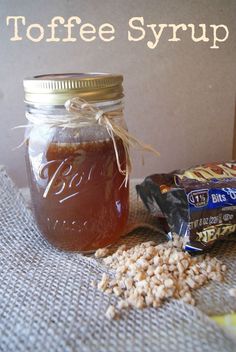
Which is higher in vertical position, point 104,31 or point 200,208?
point 104,31

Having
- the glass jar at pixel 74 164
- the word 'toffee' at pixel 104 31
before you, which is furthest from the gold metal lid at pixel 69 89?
the word 'toffee' at pixel 104 31

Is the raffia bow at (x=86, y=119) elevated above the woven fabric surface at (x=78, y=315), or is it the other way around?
the raffia bow at (x=86, y=119)

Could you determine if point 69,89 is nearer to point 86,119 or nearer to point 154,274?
point 86,119

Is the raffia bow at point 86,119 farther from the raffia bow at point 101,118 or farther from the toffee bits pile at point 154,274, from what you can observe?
the toffee bits pile at point 154,274

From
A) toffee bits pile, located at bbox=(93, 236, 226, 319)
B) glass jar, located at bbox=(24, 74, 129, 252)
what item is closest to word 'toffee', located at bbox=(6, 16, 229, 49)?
glass jar, located at bbox=(24, 74, 129, 252)

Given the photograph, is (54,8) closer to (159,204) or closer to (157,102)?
(157,102)

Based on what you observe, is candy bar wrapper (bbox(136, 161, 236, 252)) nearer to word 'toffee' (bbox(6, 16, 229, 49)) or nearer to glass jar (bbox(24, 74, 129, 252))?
glass jar (bbox(24, 74, 129, 252))

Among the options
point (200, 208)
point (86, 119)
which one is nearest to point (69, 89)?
point (86, 119)
